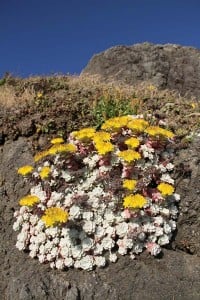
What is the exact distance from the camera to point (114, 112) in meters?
9.68

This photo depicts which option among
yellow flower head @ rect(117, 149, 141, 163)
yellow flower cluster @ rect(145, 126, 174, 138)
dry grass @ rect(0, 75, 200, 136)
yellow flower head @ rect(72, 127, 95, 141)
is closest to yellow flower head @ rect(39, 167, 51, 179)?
yellow flower head @ rect(72, 127, 95, 141)

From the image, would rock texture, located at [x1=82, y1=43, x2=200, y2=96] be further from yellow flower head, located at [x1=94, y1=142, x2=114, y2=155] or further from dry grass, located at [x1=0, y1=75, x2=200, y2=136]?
yellow flower head, located at [x1=94, y1=142, x2=114, y2=155]

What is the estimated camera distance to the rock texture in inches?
707

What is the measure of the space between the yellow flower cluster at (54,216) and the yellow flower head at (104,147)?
999 mm

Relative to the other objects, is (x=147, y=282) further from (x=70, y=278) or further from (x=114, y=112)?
(x=114, y=112)

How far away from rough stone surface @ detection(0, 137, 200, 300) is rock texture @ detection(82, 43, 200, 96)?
9.75 metres

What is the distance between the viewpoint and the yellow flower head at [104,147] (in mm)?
7710

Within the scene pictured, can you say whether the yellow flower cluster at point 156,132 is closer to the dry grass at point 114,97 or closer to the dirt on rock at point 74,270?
the dirt on rock at point 74,270

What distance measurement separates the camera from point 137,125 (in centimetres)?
823

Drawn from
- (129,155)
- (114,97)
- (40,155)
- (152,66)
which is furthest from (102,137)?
(152,66)

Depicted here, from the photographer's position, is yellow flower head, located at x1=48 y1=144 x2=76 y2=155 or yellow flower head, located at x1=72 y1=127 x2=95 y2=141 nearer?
yellow flower head, located at x1=48 y1=144 x2=76 y2=155

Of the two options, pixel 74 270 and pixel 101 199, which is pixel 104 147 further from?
pixel 74 270

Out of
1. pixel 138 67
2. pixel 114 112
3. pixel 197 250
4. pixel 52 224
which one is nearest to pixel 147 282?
pixel 197 250

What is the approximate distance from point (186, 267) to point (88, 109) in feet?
11.6
